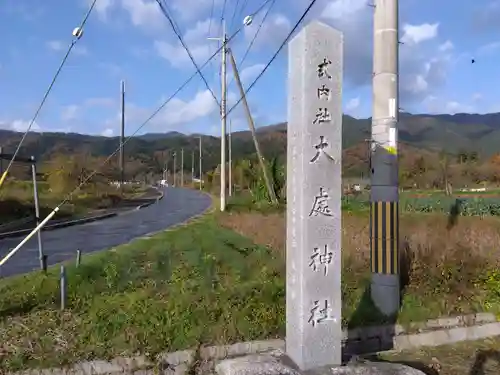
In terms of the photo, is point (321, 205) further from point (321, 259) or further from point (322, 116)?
point (322, 116)

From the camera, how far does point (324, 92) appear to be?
13.9ft

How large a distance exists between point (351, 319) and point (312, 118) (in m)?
2.76

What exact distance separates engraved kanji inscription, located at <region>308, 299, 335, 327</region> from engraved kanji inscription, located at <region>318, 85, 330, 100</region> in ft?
6.01

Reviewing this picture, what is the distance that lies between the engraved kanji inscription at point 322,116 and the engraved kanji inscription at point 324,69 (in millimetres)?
305

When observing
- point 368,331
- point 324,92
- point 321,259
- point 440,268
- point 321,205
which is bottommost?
point 368,331

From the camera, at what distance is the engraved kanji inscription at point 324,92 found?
4230 mm

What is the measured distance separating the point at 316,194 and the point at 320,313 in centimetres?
107

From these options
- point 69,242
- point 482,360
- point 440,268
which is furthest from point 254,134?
point 482,360

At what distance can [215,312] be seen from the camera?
5.45m

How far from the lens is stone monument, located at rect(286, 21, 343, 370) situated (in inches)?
164

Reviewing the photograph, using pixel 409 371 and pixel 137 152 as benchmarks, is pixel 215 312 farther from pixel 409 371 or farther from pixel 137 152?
pixel 137 152

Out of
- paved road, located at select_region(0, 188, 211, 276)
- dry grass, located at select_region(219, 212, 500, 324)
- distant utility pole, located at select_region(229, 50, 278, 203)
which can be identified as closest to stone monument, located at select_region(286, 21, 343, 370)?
dry grass, located at select_region(219, 212, 500, 324)

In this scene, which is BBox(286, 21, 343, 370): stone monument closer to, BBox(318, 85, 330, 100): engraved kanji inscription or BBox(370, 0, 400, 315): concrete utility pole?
BBox(318, 85, 330, 100): engraved kanji inscription

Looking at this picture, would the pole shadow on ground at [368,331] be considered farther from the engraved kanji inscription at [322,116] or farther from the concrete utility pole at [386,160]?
the engraved kanji inscription at [322,116]
